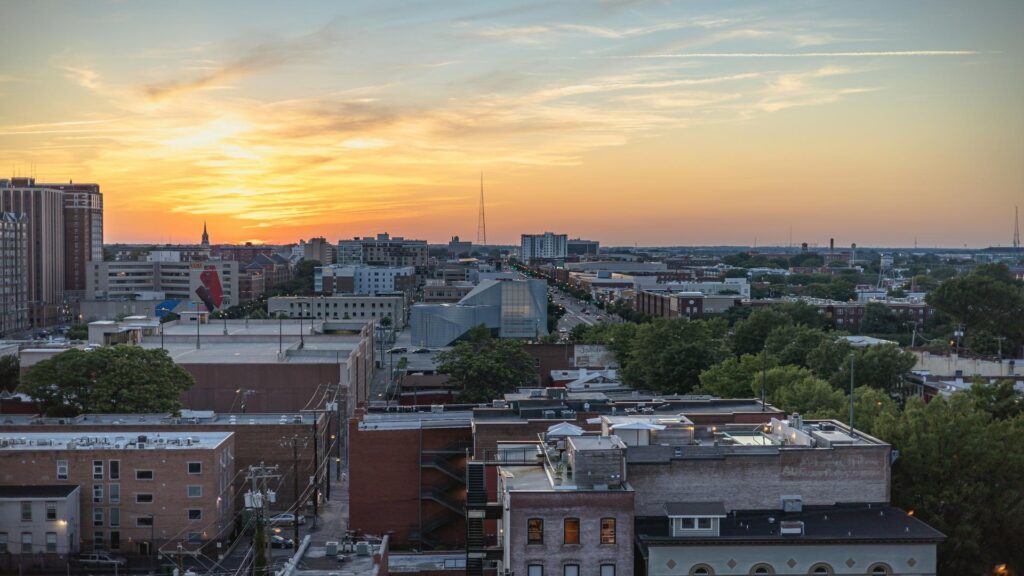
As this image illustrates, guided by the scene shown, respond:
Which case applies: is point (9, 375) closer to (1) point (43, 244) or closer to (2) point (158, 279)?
(1) point (43, 244)

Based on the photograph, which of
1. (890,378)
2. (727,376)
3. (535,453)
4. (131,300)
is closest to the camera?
(535,453)

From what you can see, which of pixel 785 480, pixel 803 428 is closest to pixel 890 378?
pixel 803 428

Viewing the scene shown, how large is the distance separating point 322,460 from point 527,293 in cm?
7301

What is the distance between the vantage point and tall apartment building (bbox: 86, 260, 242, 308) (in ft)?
607

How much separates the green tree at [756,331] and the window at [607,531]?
7683 cm

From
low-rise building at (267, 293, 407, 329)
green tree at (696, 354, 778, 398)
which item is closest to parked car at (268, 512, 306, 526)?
green tree at (696, 354, 778, 398)

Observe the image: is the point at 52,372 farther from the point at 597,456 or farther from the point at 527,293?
the point at 527,293

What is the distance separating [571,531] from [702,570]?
13.6 feet

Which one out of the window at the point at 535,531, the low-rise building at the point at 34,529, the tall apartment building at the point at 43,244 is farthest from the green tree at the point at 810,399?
the tall apartment building at the point at 43,244

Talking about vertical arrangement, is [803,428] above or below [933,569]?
above

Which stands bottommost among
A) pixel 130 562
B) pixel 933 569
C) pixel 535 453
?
pixel 130 562

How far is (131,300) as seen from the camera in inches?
6526

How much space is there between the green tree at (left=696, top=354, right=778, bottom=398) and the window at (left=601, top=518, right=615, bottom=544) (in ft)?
128

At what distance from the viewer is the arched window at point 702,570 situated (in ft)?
99.0
